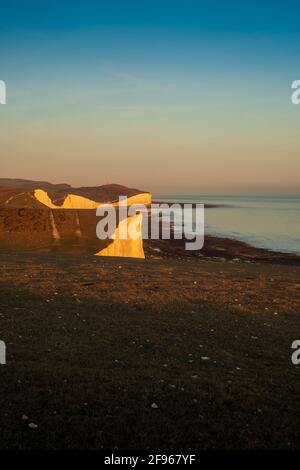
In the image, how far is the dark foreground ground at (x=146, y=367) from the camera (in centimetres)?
743

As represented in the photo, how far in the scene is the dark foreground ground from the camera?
24.4 feet

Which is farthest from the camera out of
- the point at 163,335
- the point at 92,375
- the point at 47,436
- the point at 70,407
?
the point at 163,335

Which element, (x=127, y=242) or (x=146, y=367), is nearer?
(x=146, y=367)

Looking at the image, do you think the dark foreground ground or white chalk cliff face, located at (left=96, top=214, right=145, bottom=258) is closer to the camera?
the dark foreground ground

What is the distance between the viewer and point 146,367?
10352 mm

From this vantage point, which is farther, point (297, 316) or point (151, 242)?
point (151, 242)

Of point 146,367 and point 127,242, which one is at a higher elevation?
point 146,367

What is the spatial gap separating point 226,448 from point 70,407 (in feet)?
9.97

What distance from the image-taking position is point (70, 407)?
8.09 meters

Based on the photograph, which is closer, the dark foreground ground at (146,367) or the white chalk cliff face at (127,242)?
the dark foreground ground at (146,367)

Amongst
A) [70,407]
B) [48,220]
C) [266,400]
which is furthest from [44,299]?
[48,220]
